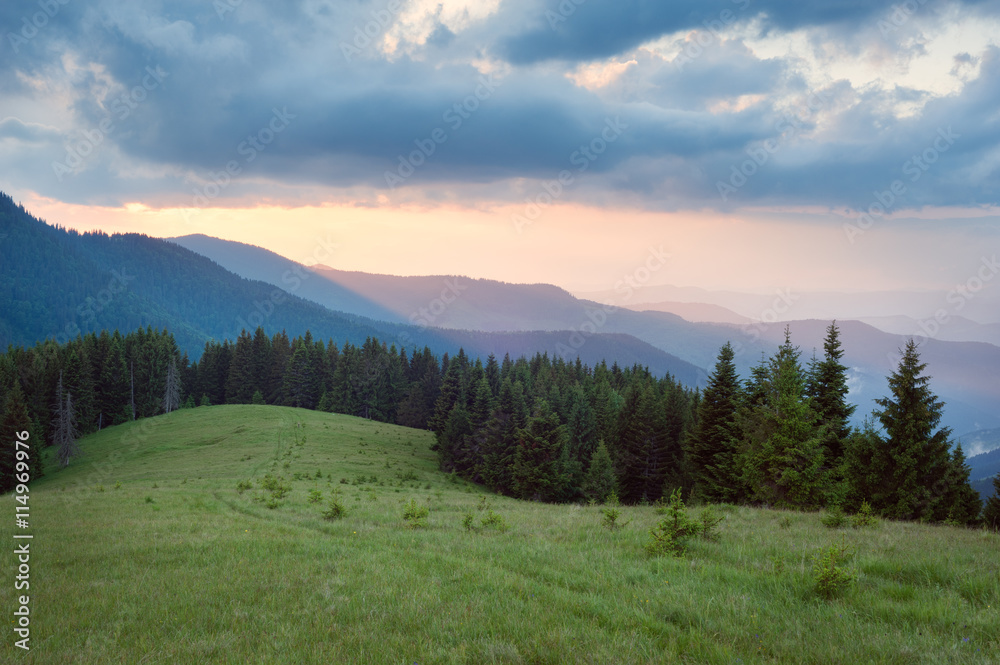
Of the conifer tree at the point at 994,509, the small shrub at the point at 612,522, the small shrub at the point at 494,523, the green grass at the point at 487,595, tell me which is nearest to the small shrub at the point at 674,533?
the green grass at the point at 487,595

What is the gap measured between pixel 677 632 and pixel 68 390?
344 ft

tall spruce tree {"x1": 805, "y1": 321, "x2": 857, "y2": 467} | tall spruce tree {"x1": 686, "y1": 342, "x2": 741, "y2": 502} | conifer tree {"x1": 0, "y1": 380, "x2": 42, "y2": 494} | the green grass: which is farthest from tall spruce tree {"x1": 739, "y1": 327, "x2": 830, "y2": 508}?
conifer tree {"x1": 0, "y1": 380, "x2": 42, "y2": 494}

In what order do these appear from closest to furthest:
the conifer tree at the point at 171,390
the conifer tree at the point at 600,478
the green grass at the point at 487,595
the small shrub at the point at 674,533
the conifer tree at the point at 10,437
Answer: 1. the green grass at the point at 487,595
2. the small shrub at the point at 674,533
3. the conifer tree at the point at 600,478
4. the conifer tree at the point at 10,437
5. the conifer tree at the point at 171,390

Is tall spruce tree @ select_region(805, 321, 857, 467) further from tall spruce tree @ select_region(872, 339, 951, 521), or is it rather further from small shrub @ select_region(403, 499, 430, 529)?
small shrub @ select_region(403, 499, 430, 529)

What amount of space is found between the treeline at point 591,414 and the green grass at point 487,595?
16.6 m

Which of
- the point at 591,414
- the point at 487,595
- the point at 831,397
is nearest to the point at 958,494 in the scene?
the point at 831,397

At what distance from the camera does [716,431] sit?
38469 millimetres

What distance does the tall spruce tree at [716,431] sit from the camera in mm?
36812

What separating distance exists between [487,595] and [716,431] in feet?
115

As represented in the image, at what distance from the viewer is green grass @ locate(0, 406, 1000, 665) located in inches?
236

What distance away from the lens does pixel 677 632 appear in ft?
20.9

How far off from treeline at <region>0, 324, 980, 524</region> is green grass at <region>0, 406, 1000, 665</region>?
16.6 metres

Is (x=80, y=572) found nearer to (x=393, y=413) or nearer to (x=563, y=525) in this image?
(x=563, y=525)

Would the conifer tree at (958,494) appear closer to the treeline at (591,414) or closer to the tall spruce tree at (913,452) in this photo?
the treeline at (591,414)
